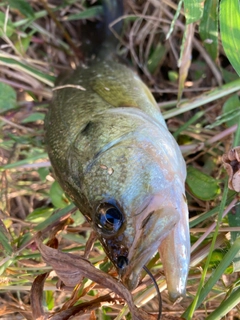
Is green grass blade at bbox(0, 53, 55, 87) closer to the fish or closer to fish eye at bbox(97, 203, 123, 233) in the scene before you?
the fish

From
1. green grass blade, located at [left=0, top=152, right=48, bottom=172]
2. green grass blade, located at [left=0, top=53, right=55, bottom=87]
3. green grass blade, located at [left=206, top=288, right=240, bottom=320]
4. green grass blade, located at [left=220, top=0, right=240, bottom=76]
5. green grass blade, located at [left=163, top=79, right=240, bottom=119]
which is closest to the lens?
green grass blade, located at [left=206, top=288, right=240, bottom=320]

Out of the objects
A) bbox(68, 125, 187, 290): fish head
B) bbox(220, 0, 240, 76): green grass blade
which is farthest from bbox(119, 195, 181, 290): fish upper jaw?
bbox(220, 0, 240, 76): green grass blade

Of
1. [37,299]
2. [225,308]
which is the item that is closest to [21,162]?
[37,299]

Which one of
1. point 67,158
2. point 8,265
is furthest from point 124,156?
point 8,265

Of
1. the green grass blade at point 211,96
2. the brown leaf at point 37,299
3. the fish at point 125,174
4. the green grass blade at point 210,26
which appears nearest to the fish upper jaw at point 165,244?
the fish at point 125,174

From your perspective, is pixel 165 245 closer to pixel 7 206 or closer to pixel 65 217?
pixel 65 217

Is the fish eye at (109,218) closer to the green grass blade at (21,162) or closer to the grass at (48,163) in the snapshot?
the grass at (48,163)
